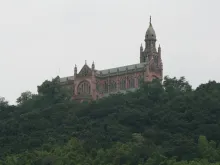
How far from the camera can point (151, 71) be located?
128 meters

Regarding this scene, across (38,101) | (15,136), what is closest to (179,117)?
(15,136)

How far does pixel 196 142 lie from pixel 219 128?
3.42 meters

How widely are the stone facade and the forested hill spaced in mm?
5764

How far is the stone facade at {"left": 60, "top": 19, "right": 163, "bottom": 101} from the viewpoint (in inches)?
5037

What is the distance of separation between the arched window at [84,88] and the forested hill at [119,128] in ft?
23.2

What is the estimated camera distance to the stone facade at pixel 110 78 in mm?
127938

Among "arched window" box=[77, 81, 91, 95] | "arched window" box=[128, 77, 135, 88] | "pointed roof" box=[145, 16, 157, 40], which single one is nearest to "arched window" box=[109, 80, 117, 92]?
"arched window" box=[128, 77, 135, 88]

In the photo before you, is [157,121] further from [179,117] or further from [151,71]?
[151,71]

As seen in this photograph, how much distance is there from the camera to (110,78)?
13038cm

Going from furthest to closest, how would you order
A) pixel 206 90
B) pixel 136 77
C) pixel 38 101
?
pixel 136 77, pixel 38 101, pixel 206 90

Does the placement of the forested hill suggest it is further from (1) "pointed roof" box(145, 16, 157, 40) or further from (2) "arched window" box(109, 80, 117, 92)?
(1) "pointed roof" box(145, 16, 157, 40)

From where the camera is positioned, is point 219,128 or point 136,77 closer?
point 219,128

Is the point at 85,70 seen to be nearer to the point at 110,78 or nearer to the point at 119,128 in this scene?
the point at 110,78

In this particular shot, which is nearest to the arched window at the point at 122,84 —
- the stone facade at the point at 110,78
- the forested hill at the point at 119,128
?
the stone facade at the point at 110,78
